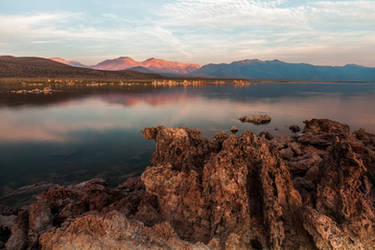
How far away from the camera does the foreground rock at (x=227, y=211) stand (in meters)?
3.73

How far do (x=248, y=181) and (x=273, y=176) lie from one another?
55cm

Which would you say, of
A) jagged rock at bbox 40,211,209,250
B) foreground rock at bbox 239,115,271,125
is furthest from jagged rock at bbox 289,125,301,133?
jagged rock at bbox 40,211,209,250

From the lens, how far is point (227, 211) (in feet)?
14.4

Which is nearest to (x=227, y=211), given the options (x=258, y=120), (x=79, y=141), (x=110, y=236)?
(x=110, y=236)

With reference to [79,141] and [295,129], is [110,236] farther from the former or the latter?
[295,129]

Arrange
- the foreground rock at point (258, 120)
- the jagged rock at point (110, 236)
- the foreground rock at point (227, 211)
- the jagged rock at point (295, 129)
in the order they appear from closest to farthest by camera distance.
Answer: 1. the jagged rock at point (110, 236)
2. the foreground rock at point (227, 211)
3. the jagged rock at point (295, 129)
4. the foreground rock at point (258, 120)

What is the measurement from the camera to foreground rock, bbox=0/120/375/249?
373cm

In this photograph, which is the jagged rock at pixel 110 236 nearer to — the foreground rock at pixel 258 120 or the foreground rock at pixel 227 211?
the foreground rock at pixel 227 211

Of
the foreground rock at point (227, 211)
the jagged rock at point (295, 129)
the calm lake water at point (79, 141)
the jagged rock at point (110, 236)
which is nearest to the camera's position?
the jagged rock at point (110, 236)

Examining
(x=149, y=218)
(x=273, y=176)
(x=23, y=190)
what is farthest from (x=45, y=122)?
(x=273, y=176)

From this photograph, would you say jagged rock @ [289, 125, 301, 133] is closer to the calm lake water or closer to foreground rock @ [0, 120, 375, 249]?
the calm lake water

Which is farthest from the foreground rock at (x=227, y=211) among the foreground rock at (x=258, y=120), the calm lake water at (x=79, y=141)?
the foreground rock at (x=258, y=120)

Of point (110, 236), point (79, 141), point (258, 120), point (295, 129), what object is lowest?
point (79, 141)

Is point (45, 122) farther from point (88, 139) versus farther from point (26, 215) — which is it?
point (26, 215)
